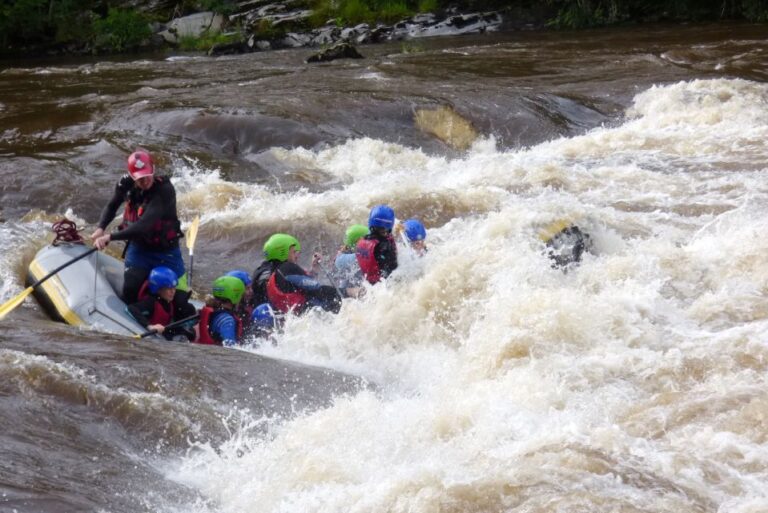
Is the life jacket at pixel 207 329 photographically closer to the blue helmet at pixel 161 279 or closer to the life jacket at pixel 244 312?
the life jacket at pixel 244 312

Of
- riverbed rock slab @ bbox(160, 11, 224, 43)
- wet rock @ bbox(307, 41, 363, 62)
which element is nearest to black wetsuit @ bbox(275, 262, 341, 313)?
wet rock @ bbox(307, 41, 363, 62)

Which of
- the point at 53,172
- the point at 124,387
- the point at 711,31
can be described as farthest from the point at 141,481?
the point at 711,31

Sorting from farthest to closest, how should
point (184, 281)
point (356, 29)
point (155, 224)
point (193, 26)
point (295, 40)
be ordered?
point (193, 26)
point (356, 29)
point (295, 40)
point (184, 281)
point (155, 224)

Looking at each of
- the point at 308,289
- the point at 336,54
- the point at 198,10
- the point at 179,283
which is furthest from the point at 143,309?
the point at 198,10

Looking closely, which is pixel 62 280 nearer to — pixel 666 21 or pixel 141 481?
pixel 141 481

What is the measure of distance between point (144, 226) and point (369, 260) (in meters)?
1.80

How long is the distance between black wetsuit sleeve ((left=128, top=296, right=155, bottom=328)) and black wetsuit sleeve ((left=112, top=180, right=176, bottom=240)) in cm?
48

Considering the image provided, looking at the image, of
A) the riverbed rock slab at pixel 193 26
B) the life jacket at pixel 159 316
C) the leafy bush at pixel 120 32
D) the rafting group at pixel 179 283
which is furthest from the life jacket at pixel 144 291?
the leafy bush at pixel 120 32

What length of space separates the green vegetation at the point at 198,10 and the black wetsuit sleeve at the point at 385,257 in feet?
61.0

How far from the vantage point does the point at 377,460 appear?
4312 millimetres

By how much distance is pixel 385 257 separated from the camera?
24.5 ft

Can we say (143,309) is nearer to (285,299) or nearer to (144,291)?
(144,291)

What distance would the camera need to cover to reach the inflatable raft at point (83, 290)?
21.7 feet

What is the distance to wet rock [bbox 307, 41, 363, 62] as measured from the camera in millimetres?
20359
